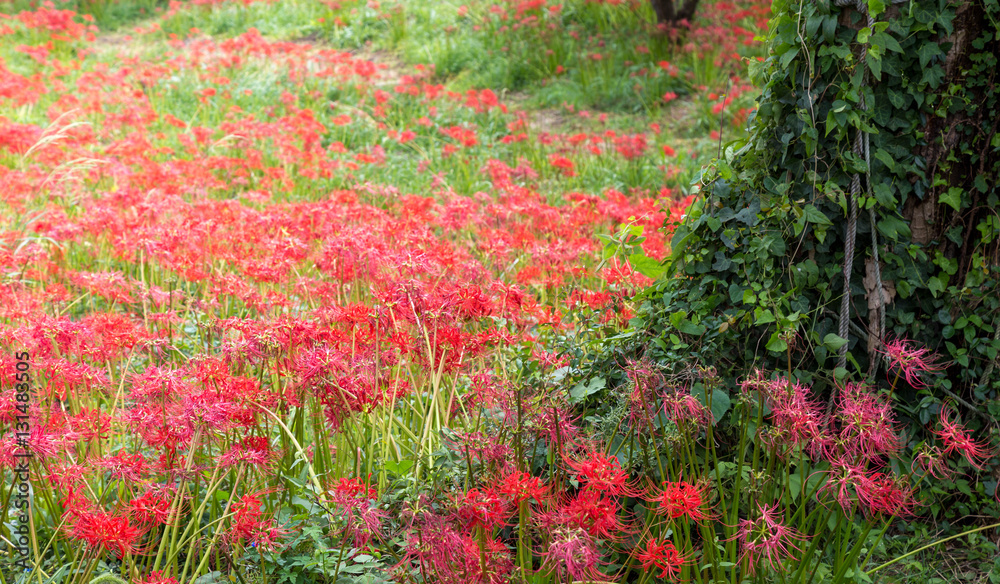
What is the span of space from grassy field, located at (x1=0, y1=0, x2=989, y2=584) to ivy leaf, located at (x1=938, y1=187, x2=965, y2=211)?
2.46 ft

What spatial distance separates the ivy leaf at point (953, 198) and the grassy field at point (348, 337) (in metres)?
0.75

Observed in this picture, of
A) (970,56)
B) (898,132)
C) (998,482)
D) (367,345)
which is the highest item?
(970,56)

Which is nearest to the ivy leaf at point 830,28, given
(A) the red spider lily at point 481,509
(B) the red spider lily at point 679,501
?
(B) the red spider lily at point 679,501

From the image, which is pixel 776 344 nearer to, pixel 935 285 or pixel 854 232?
pixel 854 232

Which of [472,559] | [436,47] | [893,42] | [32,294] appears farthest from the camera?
[436,47]

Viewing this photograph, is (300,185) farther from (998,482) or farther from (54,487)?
(998,482)

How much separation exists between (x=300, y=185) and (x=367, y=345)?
391 cm

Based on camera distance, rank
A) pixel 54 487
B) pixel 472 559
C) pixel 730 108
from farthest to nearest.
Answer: pixel 730 108, pixel 54 487, pixel 472 559

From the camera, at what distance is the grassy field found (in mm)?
1910

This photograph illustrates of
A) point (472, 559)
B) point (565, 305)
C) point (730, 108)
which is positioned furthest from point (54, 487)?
point (730, 108)

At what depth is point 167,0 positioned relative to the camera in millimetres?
14422

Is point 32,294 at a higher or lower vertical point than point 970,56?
lower

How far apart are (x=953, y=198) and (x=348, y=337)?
2065mm

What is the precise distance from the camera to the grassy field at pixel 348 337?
1.91 meters
